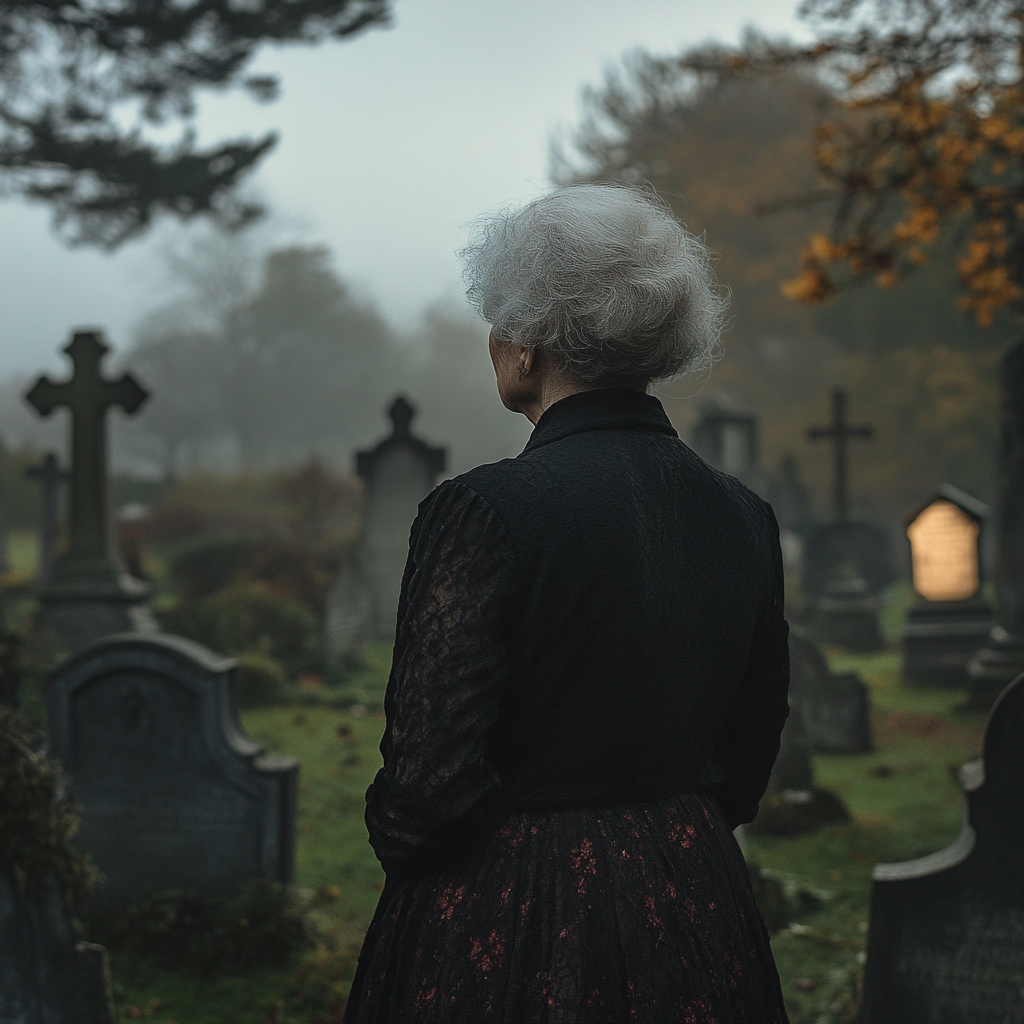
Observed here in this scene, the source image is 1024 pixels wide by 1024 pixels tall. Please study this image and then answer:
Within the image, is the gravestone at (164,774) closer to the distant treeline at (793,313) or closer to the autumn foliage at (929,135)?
the autumn foliage at (929,135)

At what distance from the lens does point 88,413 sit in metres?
9.34

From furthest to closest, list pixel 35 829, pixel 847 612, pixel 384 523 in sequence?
pixel 847 612 < pixel 384 523 < pixel 35 829

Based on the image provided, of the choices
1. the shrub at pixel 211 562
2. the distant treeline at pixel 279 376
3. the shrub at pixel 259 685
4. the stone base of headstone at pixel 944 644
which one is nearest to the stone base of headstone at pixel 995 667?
the stone base of headstone at pixel 944 644

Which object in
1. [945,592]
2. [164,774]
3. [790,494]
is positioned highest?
[790,494]

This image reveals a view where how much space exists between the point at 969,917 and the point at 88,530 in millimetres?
8116

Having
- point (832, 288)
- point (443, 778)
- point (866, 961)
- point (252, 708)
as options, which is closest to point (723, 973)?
point (443, 778)

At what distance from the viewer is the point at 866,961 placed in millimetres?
3295

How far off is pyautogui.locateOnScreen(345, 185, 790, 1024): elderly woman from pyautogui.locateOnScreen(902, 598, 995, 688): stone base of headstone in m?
9.70

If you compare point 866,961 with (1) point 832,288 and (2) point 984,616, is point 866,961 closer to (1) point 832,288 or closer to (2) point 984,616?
(1) point 832,288

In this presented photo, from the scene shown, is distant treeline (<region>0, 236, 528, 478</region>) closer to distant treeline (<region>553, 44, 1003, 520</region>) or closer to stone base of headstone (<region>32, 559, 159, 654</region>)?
distant treeline (<region>553, 44, 1003, 520</region>)

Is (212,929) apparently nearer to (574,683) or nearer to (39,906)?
(39,906)

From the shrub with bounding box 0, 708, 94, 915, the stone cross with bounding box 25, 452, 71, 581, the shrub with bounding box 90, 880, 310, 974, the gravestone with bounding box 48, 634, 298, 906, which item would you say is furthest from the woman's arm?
the stone cross with bounding box 25, 452, 71, 581

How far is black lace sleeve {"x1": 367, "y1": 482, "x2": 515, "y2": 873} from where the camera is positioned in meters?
1.49

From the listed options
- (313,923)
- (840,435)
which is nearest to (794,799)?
(313,923)
